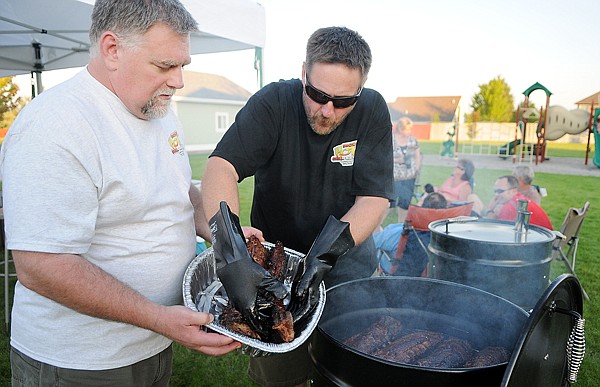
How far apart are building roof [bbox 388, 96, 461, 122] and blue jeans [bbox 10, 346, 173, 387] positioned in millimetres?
52408

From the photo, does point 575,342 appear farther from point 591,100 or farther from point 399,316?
point 591,100

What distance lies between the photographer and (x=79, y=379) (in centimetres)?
155

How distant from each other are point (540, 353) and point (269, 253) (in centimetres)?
113

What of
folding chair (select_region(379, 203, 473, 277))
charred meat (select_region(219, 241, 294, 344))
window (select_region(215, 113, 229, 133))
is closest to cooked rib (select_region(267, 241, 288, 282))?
charred meat (select_region(219, 241, 294, 344))

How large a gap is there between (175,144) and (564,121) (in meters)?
23.8

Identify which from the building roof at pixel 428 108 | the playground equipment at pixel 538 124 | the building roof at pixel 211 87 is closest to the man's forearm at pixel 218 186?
the playground equipment at pixel 538 124

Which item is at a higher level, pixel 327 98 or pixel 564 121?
pixel 564 121

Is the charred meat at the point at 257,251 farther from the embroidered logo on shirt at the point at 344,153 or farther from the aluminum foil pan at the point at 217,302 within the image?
the embroidered logo on shirt at the point at 344,153

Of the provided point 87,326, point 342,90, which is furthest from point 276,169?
point 87,326

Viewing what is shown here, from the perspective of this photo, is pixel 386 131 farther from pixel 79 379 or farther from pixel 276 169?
pixel 79 379

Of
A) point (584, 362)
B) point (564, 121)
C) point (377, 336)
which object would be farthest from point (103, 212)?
point (564, 121)

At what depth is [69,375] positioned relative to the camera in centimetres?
154

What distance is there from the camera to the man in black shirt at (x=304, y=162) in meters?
2.29

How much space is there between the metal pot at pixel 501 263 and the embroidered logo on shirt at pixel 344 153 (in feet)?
3.81
